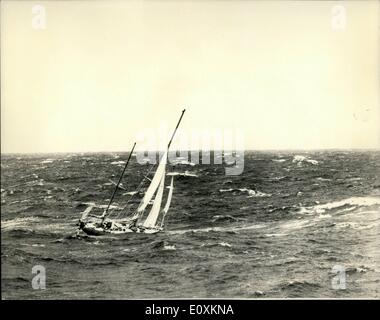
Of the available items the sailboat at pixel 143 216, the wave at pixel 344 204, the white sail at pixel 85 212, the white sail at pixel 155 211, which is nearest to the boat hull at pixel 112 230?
the sailboat at pixel 143 216

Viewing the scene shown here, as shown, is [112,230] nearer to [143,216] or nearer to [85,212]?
[85,212]

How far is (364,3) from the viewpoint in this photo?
1234cm

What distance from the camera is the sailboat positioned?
43.0 feet

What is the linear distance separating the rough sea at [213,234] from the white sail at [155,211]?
16.7 inches

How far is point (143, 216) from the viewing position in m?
14.1

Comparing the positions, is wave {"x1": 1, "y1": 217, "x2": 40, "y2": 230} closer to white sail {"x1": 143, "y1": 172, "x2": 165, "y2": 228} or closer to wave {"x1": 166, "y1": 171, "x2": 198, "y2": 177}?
white sail {"x1": 143, "y1": 172, "x2": 165, "y2": 228}

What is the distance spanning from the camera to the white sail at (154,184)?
533 inches

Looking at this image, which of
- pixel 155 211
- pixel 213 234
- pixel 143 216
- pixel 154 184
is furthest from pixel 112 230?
pixel 213 234

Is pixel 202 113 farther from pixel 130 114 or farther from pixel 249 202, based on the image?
pixel 249 202

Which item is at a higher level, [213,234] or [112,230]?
[112,230]

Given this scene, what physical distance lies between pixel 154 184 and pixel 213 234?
239 centimetres

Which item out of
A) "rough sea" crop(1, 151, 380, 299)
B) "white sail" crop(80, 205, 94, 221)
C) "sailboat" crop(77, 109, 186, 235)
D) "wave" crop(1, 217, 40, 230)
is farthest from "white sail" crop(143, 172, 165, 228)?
"wave" crop(1, 217, 40, 230)

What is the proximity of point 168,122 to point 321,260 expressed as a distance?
5.95 m

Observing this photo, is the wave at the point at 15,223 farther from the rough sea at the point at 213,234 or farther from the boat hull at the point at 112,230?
the boat hull at the point at 112,230
